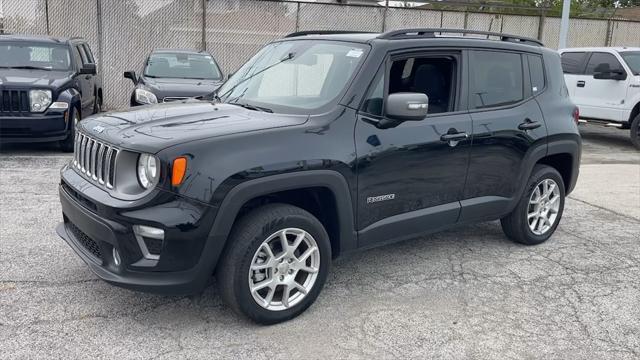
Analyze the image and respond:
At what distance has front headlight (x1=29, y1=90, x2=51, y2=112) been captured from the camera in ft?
26.6

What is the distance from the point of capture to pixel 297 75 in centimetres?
425

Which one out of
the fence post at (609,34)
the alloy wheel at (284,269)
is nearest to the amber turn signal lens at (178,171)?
the alloy wheel at (284,269)

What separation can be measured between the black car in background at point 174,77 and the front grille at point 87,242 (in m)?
5.13

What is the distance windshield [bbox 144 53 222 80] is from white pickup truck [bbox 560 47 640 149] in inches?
303

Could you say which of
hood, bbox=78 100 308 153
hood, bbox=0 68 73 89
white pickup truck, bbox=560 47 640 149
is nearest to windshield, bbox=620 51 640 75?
white pickup truck, bbox=560 47 640 149

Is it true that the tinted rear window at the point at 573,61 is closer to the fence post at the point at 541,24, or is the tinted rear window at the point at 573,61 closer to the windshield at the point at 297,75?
the fence post at the point at 541,24

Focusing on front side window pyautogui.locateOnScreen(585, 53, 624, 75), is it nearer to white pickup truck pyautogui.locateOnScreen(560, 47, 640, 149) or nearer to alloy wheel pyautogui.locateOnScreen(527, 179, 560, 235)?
white pickup truck pyautogui.locateOnScreen(560, 47, 640, 149)

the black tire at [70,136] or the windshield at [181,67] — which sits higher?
the windshield at [181,67]

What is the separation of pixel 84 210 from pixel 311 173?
4.54ft

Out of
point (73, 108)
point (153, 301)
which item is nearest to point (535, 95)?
point (153, 301)

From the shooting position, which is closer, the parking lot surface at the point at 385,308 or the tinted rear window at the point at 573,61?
the parking lot surface at the point at 385,308

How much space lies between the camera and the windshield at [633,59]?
11406 millimetres

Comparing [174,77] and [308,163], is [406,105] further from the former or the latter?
[174,77]

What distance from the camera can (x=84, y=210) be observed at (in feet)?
11.3
